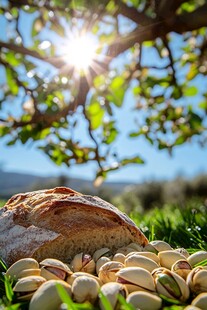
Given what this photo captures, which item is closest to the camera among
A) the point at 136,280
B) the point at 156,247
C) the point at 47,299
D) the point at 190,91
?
the point at 47,299

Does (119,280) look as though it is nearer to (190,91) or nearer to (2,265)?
(2,265)

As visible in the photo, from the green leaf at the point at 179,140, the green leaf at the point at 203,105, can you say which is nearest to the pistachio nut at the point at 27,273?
the green leaf at the point at 179,140

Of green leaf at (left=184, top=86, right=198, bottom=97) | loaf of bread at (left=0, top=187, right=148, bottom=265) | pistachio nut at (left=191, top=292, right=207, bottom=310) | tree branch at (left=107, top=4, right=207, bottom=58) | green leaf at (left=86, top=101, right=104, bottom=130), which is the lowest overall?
pistachio nut at (left=191, top=292, right=207, bottom=310)

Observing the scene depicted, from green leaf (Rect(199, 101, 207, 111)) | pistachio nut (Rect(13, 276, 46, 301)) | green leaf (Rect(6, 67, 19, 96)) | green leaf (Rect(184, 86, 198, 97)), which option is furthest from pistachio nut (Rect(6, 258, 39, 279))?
green leaf (Rect(199, 101, 207, 111))

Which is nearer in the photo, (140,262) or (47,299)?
(47,299)

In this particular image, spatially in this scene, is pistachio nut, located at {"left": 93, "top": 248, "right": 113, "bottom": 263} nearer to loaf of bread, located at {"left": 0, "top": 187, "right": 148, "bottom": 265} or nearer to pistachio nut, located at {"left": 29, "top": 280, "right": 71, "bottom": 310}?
loaf of bread, located at {"left": 0, "top": 187, "right": 148, "bottom": 265}

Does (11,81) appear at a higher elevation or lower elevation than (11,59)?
lower

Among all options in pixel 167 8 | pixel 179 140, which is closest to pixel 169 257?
pixel 167 8
